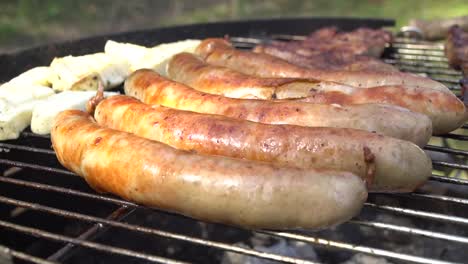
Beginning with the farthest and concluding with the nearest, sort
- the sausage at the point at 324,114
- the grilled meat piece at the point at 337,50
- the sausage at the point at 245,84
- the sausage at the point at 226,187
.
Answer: the grilled meat piece at the point at 337,50
the sausage at the point at 245,84
the sausage at the point at 324,114
the sausage at the point at 226,187

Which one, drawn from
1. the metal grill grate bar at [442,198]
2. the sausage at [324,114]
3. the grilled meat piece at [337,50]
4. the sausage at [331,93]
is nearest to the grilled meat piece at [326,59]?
the grilled meat piece at [337,50]

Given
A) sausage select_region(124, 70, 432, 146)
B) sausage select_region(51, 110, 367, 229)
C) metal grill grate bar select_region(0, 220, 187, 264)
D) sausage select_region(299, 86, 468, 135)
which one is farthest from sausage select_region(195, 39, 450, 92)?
metal grill grate bar select_region(0, 220, 187, 264)

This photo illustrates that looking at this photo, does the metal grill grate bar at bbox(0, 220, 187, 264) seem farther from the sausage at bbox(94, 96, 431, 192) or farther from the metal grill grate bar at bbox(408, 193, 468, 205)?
the metal grill grate bar at bbox(408, 193, 468, 205)

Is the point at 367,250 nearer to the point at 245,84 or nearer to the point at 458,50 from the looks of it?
the point at 245,84

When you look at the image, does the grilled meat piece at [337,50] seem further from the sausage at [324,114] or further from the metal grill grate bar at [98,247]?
the metal grill grate bar at [98,247]

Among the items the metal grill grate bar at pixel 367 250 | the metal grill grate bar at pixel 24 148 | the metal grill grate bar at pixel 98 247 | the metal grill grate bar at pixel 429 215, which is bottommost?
the metal grill grate bar at pixel 98 247

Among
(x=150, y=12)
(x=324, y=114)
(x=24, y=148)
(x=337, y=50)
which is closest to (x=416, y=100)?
(x=324, y=114)

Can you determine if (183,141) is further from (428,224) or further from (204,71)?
(428,224)
